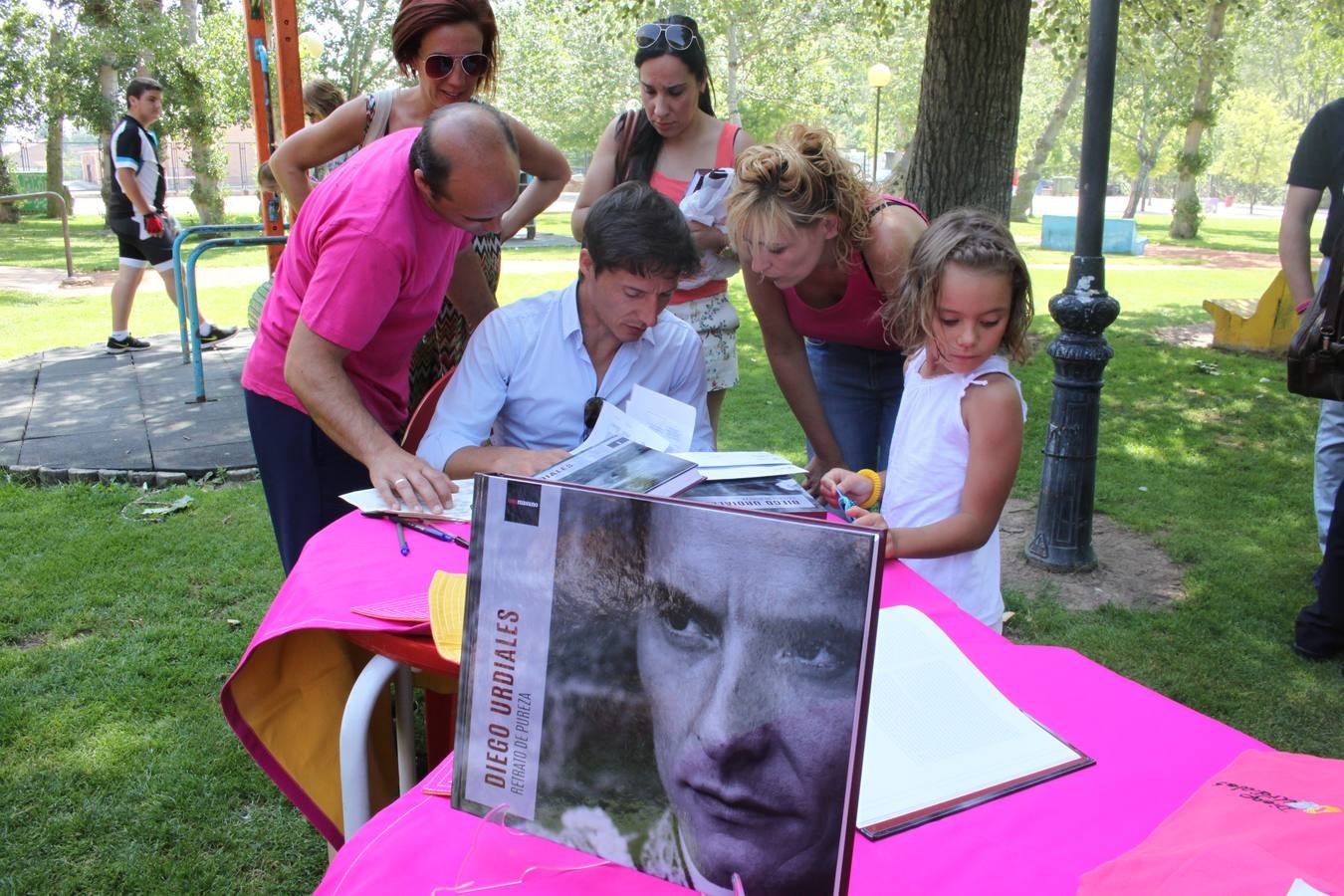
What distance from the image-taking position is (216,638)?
3.26m

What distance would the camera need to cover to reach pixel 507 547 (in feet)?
2.91

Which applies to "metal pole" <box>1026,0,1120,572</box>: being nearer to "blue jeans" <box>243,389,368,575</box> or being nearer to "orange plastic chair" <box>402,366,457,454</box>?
"orange plastic chair" <box>402,366,457,454</box>

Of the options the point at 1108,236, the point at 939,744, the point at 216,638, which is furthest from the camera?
the point at 1108,236

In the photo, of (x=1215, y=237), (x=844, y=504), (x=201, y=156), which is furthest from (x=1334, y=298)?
(x=1215, y=237)

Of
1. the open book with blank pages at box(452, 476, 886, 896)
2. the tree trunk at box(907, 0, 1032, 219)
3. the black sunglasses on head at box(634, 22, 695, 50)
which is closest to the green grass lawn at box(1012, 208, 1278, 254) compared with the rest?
the tree trunk at box(907, 0, 1032, 219)

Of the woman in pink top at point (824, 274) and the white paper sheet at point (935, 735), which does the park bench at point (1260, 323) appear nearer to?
the woman in pink top at point (824, 274)

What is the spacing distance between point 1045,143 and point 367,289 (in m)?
28.9

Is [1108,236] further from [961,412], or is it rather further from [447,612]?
[447,612]

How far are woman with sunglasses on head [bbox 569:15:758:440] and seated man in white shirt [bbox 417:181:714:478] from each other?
0.61 m

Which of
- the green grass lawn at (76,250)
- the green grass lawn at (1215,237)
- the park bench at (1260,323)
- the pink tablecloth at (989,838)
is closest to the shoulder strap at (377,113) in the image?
the pink tablecloth at (989,838)

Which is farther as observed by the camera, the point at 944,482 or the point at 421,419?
the point at 421,419

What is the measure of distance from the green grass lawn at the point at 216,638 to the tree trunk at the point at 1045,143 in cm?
1766

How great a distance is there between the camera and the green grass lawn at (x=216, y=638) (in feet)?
7.59

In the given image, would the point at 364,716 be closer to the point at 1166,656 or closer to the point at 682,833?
the point at 682,833
